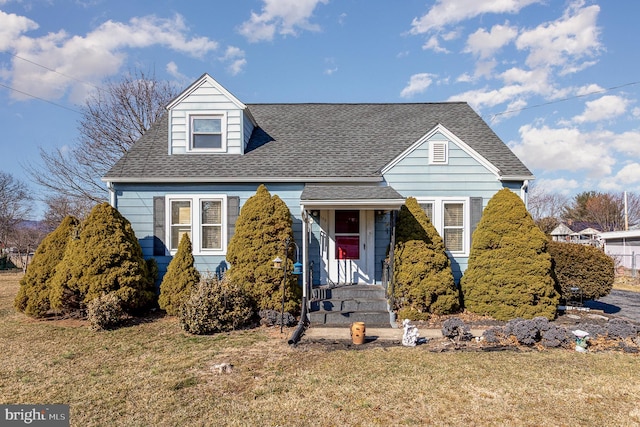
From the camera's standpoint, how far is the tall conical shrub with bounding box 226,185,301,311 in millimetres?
8719

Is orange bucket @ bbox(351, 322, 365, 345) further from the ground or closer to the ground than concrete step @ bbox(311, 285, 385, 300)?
closer to the ground

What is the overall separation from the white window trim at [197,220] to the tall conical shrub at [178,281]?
0.77m

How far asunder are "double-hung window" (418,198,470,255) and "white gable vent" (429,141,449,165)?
1061mm

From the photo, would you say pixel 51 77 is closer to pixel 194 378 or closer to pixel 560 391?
pixel 194 378

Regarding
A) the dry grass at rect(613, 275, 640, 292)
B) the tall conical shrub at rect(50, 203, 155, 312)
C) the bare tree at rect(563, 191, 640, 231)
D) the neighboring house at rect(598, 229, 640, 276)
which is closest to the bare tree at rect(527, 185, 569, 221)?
the bare tree at rect(563, 191, 640, 231)

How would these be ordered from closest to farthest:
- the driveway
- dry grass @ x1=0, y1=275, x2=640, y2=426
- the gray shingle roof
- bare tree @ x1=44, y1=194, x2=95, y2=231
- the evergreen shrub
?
dry grass @ x1=0, y1=275, x2=640, y2=426, the evergreen shrub, the driveway, the gray shingle roof, bare tree @ x1=44, y1=194, x2=95, y2=231

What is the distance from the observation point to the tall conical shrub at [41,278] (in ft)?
29.5

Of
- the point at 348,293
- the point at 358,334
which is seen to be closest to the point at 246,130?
the point at 348,293

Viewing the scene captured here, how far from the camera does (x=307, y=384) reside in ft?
16.5

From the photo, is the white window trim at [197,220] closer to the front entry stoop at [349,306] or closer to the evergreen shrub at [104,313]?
the evergreen shrub at [104,313]

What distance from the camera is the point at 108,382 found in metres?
5.14

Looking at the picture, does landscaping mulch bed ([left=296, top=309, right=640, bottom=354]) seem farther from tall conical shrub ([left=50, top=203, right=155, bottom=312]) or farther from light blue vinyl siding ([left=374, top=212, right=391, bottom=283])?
tall conical shrub ([left=50, top=203, right=155, bottom=312])

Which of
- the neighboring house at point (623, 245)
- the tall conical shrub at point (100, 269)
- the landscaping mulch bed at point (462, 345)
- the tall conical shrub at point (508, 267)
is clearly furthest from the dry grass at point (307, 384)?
the neighboring house at point (623, 245)

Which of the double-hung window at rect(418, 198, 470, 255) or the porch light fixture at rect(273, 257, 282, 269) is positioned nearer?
the porch light fixture at rect(273, 257, 282, 269)
